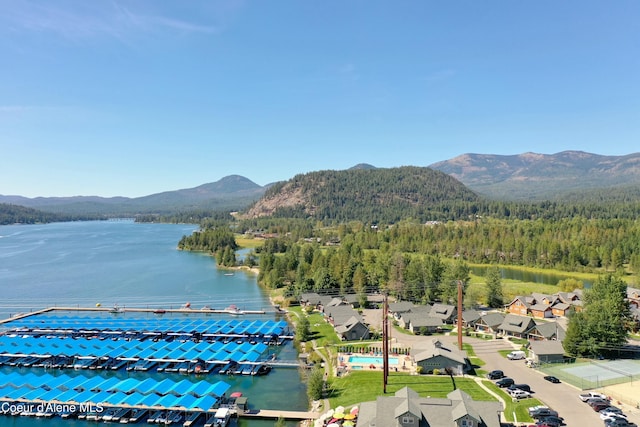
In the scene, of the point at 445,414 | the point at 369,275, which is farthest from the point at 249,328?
the point at 445,414

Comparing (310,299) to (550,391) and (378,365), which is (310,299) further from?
(550,391)

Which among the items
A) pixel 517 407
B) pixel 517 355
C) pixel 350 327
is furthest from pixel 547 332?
pixel 350 327

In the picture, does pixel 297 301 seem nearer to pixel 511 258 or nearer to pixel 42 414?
pixel 42 414

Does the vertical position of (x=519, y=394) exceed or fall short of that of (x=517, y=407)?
it exceeds it

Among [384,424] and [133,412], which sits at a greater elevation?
[384,424]

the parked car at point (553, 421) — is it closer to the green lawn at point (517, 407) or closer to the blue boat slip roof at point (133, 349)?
the green lawn at point (517, 407)

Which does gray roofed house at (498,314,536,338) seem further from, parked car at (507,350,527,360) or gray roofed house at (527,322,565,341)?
parked car at (507,350,527,360)
